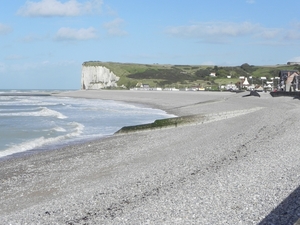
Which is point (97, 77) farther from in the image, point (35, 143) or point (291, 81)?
point (35, 143)

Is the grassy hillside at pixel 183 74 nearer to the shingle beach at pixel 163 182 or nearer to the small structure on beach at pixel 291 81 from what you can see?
the small structure on beach at pixel 291 81

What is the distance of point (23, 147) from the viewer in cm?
1802

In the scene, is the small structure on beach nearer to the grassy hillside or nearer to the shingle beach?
the grassy hillside

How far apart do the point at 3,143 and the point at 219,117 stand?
10.8 m

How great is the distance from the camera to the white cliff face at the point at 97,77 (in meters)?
149

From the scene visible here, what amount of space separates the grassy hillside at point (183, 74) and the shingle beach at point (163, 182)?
350 ft

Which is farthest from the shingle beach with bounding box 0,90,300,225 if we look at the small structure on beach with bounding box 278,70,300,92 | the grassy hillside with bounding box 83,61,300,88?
the grassy hillside with bounding box 83,61,300,88

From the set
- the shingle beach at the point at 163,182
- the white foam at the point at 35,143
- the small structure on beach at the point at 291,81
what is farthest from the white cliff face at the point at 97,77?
the shingle beach at the point at 163,182

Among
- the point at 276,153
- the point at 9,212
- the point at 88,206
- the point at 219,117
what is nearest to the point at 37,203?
the point at 9,212

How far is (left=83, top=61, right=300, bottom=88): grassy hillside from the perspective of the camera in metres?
127

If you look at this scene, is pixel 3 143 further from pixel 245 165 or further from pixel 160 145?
pixel 245 165

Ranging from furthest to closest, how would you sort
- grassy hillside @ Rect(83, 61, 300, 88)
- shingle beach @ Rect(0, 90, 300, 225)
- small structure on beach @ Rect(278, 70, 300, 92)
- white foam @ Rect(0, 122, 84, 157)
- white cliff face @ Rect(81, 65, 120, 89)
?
white cliff face @ Rect(81, 65, 120, 89)
grassy hillside @ Rect(83, 61, 300, 88)
small structure on beach @ Rect(278, 70, 300, 92)
white foam @ Rect(0, 122, 84, 157)
shingle beach @ Rect(0, 90, 300, 225)

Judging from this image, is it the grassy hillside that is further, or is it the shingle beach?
the grassy hillside

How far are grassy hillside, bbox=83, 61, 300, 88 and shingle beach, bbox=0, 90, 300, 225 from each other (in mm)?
106541
